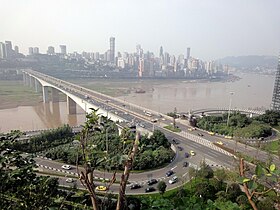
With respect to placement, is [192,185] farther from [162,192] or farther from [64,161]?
[64,161]

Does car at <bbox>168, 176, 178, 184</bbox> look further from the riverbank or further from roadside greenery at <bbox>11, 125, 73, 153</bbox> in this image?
the riverbank

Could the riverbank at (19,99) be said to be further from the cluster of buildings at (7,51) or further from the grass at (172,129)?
the cluster of buildings at (7,51)

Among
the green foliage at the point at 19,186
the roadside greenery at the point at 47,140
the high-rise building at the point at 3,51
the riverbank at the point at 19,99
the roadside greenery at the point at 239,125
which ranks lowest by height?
the riverbank at the point at 19,99

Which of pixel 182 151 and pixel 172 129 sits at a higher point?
pixel 172 129

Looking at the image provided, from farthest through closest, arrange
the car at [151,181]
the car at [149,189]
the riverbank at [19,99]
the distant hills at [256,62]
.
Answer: the distant hills at [256,62], the riverbank at [19,99], the car at [151,181], the car at [149,189]

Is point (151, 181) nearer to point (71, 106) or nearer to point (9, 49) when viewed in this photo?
point (71, 106)

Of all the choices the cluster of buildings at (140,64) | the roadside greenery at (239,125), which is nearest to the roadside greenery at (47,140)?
the roadside greenery at (239,125)

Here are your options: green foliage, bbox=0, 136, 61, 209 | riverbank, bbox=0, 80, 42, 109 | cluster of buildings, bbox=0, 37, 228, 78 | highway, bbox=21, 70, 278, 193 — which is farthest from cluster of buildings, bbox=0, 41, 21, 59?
green foliage, bbox=0, 136, 61, 209

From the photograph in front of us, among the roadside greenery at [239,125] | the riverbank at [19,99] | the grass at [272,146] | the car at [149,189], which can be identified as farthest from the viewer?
the riverbank at [19,99]

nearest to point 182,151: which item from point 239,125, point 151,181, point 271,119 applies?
point 151,181
